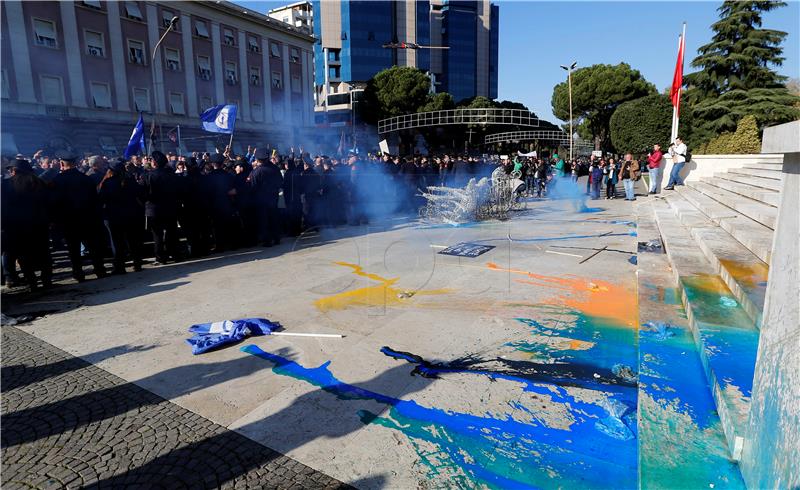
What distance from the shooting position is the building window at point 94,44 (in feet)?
94.6

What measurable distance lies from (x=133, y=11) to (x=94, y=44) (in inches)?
157

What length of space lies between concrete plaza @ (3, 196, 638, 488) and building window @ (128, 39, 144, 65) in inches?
1226

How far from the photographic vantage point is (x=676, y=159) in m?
16.8

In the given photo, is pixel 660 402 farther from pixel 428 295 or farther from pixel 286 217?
pixel 286 217

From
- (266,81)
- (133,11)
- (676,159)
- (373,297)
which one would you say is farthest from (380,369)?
(266,81)

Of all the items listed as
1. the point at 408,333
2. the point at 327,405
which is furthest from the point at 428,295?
the point at 327,405

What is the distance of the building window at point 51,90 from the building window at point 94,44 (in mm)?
3189

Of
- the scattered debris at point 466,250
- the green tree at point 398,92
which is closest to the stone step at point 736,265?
the scattered debris at point 466,250

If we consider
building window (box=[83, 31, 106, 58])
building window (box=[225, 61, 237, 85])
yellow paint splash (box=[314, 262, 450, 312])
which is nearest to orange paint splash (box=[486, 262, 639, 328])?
yellow paint splash (box=[314, 262, 450, 312])

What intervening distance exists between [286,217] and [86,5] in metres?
28.3

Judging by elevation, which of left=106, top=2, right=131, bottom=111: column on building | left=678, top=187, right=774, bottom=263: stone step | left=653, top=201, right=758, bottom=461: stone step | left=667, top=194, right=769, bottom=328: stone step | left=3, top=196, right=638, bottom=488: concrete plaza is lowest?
left=3, top=196, right=638, bottom=488: concrete plaza

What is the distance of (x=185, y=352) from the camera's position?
13.9 feet

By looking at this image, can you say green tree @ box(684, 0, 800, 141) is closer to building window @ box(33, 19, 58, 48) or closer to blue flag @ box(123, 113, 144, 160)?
blue flag @ box(123, 113, 144, 160)

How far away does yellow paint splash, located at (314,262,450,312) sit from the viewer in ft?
Result: 17.9
